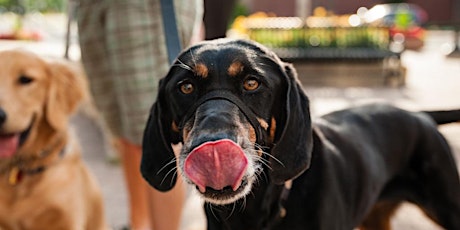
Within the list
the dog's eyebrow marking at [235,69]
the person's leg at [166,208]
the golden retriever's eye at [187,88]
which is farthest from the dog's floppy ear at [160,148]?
the person's leg at [166,208]

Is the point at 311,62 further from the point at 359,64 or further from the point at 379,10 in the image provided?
the point at 379,10

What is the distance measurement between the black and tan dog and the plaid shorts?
0.75 meters

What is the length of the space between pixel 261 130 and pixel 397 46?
11.5 m

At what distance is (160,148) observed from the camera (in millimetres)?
2484

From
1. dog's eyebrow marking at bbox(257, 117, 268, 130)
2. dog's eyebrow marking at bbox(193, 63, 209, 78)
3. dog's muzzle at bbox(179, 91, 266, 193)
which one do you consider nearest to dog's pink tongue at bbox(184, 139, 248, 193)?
dog's muzzle at bbox(179, 91, 266, 193)

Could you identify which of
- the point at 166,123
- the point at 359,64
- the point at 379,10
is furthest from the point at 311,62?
the point at 379,10

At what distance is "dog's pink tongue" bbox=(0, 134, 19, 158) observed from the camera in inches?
132

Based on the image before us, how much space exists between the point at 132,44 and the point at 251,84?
3.97 ft

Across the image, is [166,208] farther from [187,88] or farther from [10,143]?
[187,88]

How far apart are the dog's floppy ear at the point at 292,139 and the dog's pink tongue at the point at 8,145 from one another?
1.67 m

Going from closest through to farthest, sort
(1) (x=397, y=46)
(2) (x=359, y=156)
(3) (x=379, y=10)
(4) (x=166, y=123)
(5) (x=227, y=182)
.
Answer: (5) (x=227, y=182), (4) (x=166, y=123), (2) (x=359, y=156), (1) (x=397, y=46), (3) (x=379, y=10)

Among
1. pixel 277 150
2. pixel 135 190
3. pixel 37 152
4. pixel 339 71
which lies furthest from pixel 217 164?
pixel 339 71

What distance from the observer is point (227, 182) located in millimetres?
1990

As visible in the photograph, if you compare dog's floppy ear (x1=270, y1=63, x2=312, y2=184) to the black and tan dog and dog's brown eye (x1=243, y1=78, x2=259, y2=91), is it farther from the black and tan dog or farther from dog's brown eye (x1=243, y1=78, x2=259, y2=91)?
dog's brown eye (x1=243, y1=78, x2=259, y2=91)
